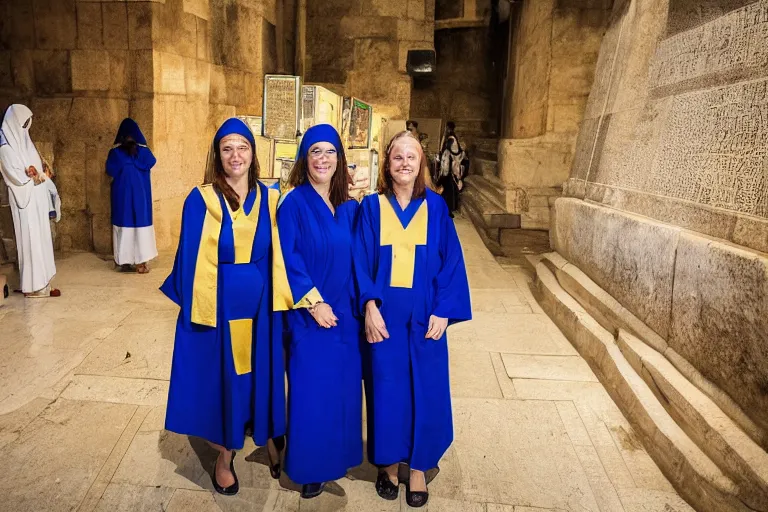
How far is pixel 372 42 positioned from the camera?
1059 centimetres

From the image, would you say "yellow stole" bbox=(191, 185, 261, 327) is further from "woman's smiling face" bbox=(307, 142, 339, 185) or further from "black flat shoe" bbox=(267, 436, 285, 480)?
"black flat shoe" bbox=(267, 436, 285, 480)

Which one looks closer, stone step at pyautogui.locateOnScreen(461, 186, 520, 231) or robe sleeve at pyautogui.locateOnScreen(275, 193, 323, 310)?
robe sleeve at pyautogui.locateOnScreen(275, 193, 323, 310)

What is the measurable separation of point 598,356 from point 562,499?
1.54 metres

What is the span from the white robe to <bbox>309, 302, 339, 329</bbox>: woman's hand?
4273 mm

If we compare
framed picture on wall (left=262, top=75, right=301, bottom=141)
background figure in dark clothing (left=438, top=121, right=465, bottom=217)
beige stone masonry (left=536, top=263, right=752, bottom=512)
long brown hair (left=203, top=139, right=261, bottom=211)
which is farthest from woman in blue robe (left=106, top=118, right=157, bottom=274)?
background figure in dark clothing (left=438, top=121, right=465, bottom=217)

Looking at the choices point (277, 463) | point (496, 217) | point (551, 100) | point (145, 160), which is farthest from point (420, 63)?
point (277, 463)

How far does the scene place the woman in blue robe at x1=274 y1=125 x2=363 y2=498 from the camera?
2480 millimetres

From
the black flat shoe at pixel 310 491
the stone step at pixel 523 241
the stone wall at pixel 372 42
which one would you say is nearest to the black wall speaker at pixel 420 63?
the stone wall at pixel 372 42

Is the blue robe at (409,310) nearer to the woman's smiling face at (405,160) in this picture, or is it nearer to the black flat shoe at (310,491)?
the woman's smiling face at (405,160)

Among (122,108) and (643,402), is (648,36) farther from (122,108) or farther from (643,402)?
(122,108)

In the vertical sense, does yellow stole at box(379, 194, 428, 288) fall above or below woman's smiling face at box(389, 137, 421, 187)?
below

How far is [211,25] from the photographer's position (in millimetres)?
7996

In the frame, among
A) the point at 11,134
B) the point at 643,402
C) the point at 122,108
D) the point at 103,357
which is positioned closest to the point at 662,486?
the point at 643,402

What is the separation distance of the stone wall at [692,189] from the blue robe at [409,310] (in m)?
1.22
